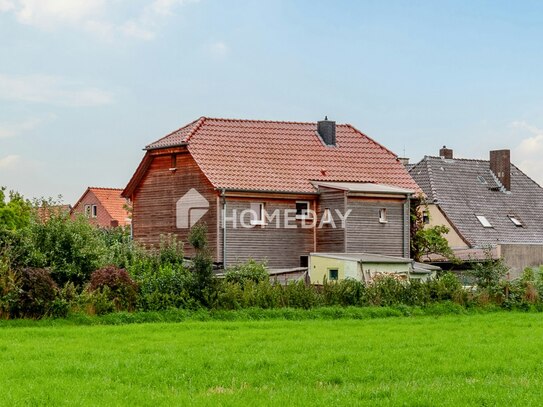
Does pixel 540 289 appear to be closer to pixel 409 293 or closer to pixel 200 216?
pixel 409 293

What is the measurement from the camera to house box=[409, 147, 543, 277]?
57781 millimetres

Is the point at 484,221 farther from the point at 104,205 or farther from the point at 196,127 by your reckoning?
the point at 104,205

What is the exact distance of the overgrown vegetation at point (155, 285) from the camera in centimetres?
2941

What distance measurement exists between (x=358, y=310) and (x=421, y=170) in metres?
29.6

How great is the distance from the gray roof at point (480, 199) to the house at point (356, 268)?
14176mm

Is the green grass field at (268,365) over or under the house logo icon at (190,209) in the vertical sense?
under

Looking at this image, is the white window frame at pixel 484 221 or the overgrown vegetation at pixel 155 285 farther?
the white window frame at pixel 484 221

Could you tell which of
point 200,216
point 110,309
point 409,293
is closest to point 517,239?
point 200,216

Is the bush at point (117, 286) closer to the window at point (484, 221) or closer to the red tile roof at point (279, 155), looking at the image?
the red tile roof at point (279, 155)

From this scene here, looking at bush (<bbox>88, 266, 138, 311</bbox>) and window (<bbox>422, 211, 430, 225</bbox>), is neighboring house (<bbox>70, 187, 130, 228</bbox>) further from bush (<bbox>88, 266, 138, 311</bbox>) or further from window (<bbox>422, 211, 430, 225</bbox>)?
bush (<bbox>88, 266, 138, 311</bbox>)

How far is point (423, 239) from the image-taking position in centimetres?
5188

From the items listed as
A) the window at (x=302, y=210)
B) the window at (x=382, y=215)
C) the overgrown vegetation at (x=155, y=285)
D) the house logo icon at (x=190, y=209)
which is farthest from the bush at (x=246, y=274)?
the window at (x=382, y=215)

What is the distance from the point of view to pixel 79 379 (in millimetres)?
16922

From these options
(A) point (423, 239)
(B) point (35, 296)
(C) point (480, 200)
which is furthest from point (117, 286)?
(C) point (480, 200)
